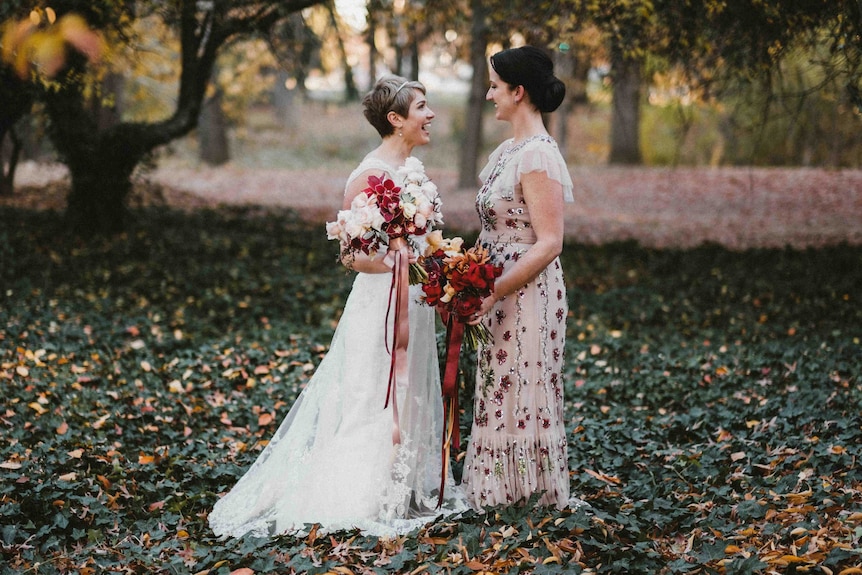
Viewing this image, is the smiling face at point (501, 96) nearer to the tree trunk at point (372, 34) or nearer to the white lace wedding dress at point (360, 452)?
the white lace wedding dress at point (360, 452)

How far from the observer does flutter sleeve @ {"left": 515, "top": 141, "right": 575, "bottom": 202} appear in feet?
12.5

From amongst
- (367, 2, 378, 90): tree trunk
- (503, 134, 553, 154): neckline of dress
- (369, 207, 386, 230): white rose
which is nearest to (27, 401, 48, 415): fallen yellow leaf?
(369, 207, 386, 230): white rose

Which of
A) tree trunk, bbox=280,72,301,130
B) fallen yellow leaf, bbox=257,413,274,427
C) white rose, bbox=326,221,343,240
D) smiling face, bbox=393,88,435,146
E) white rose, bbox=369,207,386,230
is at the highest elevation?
tree trunk, bbox=280,72,301,130

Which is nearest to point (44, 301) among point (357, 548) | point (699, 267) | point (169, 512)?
point (169, 512)

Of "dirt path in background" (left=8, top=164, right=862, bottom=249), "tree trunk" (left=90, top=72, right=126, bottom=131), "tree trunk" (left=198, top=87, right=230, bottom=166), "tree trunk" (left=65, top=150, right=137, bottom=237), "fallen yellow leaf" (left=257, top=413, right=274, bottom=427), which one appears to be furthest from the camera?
"tree trunk" (left=198, top=87, right=230, bottom=166)

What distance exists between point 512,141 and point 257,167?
21740 mm

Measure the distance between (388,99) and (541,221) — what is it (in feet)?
3.27

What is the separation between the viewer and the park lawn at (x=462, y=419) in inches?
156

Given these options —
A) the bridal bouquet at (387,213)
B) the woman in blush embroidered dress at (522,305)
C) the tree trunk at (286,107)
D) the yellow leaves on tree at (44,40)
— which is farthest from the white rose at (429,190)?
the tree trunk at (286,107)

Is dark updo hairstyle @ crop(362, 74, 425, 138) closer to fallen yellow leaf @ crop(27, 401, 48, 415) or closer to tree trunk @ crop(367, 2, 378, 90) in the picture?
fallen yellow leaf @ crop(27, 401, 48, 415)

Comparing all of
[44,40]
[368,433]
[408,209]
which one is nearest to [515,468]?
[368,433]

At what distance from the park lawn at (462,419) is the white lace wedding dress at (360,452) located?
0.60 ft

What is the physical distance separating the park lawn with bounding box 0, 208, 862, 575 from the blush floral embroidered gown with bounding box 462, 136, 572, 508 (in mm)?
161

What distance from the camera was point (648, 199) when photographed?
60.7 feet
